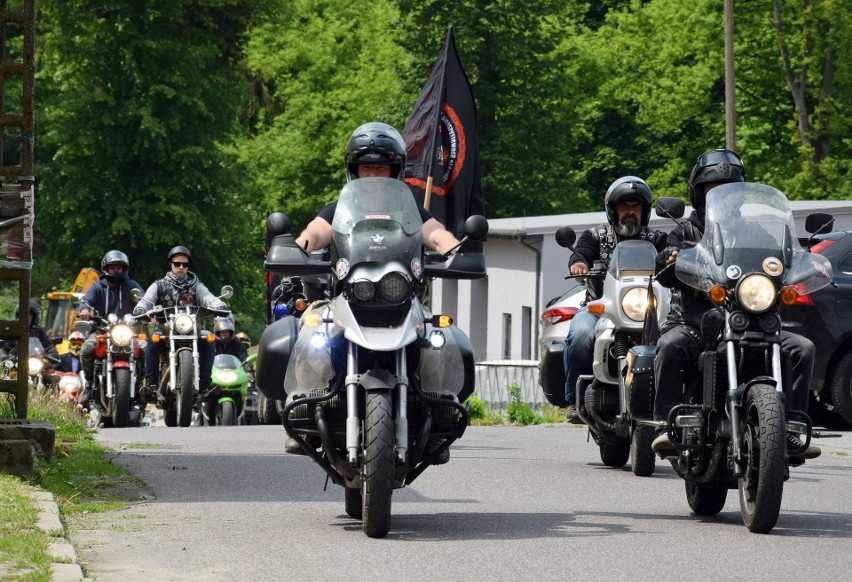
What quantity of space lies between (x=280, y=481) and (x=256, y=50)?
168 feet

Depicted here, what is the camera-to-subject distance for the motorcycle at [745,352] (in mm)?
8242

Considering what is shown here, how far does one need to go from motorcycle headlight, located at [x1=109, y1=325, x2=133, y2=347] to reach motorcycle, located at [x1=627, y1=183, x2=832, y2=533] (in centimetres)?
1147

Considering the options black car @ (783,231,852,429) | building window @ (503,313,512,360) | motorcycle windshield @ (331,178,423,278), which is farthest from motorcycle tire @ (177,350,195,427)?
building window @ (503,313,512,360)

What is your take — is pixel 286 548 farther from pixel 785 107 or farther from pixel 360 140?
pixel 785 107

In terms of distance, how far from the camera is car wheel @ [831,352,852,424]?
675 inches

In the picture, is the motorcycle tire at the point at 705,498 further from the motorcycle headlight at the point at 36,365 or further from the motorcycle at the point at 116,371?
the motorcycle headlight at the point at 36,365

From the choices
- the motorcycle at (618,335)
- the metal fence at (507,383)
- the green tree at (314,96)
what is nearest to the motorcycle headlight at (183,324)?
the metal fence at (507,383)

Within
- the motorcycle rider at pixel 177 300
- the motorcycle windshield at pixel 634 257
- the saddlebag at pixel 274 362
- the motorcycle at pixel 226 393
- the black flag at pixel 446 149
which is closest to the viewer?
the saddlebag at pixel 274 362

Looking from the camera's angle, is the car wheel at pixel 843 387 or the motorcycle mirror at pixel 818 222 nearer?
the motorcycle mirror at pixel 818 222

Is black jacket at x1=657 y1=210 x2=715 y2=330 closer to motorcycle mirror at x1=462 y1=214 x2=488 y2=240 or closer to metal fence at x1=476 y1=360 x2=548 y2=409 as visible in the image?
motorcycle mirror at x1=462 y1=214 x2=488 y2=240

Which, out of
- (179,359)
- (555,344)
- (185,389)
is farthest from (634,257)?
(179,359)

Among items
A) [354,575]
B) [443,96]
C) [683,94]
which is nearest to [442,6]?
[683,94]

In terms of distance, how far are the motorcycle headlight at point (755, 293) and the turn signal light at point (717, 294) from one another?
3.0 inches

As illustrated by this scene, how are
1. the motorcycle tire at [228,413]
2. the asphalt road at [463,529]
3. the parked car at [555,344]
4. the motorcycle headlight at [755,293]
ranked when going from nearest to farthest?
1. the asphalt road at [463,529]
2. the motorcycle headlight at [755,293]
3. the parked car at [555,344]
4. the motorcycle tire at [228,413]
